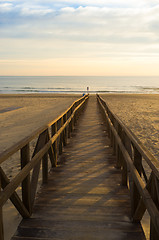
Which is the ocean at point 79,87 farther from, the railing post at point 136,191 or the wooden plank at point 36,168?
the railing post at point 136,191

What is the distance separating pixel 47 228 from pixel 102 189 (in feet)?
4.78

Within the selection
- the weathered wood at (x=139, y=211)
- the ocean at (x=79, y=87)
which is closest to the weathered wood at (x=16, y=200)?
the weathered wood at (x=139, y=211)

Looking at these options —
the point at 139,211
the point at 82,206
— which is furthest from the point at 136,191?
the point at 82,206

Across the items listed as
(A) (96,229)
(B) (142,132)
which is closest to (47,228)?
(A) (96,229)

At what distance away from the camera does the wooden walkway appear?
2822 mm

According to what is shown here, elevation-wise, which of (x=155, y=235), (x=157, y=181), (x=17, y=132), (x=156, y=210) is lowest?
(x=17, y=132)

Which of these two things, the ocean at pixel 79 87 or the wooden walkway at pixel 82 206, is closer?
the wooden walkway at pixel 82 206

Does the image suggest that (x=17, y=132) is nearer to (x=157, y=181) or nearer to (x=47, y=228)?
(x=47, y=228)

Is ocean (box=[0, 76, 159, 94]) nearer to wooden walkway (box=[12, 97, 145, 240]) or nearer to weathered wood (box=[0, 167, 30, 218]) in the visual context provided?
wooden walkway (box=[12, 97, 145, 240])

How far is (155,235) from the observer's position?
2.27m

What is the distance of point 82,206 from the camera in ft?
11.5

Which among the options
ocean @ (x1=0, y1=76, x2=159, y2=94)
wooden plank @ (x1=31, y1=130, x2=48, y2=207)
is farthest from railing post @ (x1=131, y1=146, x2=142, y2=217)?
ocean @ (x1=0, y1=76, x2=159, y2=94)

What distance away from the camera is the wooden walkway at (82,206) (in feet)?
9.26

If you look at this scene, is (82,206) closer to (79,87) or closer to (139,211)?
(139,211)
